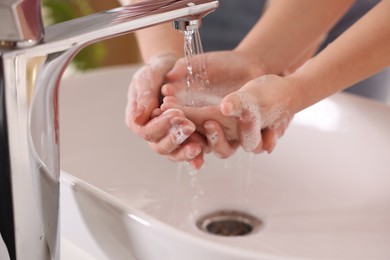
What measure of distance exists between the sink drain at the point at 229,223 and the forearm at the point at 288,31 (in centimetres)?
18

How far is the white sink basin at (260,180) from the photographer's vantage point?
769mm

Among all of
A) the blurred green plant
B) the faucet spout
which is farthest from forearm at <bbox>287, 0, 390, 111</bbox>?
the blurred green plant

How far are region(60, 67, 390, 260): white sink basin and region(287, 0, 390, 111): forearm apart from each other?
5.7 inches

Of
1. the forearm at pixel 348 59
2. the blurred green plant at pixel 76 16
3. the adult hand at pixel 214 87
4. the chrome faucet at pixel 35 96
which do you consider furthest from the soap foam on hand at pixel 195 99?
the blurred green plant at pixel 76 16

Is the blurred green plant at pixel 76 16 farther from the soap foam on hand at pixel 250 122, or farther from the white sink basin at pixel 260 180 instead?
the soap foam on hand at pixel 250 122

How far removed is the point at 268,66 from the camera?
906 millimetres

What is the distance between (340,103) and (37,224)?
487mm

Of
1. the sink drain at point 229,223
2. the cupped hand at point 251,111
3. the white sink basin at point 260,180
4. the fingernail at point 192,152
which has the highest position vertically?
the cupped hand at point 251,111

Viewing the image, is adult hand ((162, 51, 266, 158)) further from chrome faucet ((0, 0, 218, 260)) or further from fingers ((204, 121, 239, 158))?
chrome faucet ((0, 0, 218, 260))

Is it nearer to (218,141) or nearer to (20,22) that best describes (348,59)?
(218,141)

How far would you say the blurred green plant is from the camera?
5.62ft

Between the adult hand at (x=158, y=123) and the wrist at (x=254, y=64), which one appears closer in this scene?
the adult hand at (x=158, y=123)

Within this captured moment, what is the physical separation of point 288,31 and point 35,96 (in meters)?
0.45

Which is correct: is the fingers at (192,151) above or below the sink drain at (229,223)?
above
